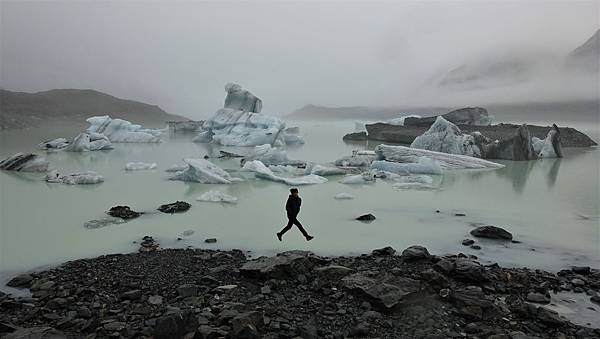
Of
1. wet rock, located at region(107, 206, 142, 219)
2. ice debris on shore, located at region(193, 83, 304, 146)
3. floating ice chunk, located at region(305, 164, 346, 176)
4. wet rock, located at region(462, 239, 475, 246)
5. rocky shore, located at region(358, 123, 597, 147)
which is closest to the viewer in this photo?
wet rock, located at region(462, 239, 475, 246)

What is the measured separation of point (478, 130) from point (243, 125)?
1289 centimetres

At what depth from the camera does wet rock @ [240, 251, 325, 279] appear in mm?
3574

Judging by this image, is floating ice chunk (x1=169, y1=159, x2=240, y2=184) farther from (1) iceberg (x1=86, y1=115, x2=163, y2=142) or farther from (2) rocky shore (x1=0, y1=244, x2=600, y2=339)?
(1) iceberg (x1=86, y1=115, x2=163, y2=142)

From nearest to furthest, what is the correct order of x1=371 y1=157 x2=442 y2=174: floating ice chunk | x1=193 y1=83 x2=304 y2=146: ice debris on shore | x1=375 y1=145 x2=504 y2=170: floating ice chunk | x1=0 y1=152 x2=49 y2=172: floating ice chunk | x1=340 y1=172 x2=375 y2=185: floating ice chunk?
x1=340 y1=172 x2=375 y2=185: floating ice chunk, x1=0 y1=152 x2=49 y2=172: floating ice chunk, x1=371 y1=157 x2=442 y2=174: floating ice chunk, x1=375 y1=145 x2=504 y2=170: floating ice chunk, x1=193 y1=83 x2=304 y2=146: ice debris on shore

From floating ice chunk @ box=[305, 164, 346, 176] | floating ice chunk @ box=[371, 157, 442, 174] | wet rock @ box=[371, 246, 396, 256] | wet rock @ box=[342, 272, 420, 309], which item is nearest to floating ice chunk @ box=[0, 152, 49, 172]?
floating ice chunk @ box=[305, 164, 346, 176]

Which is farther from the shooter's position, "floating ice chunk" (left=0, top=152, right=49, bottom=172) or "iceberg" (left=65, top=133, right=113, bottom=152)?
"iceberg" (left=65, top=133, right=113, bottom=152)

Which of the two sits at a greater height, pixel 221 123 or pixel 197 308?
pixel 221 123

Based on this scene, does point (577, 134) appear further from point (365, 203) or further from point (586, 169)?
point (365, 203)

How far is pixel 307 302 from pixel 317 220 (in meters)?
2.88

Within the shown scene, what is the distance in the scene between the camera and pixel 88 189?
27.0 feet

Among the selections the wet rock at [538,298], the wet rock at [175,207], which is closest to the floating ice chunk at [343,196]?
the wet rock at [175,207]

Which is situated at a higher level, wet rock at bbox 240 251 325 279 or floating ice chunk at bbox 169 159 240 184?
floating ice chunk at bbox 169 159 240 184

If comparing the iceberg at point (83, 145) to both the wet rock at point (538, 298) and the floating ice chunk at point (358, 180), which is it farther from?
the wet rock at point (538, 298)

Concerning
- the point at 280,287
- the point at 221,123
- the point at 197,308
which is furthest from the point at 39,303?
the point at 221,123
